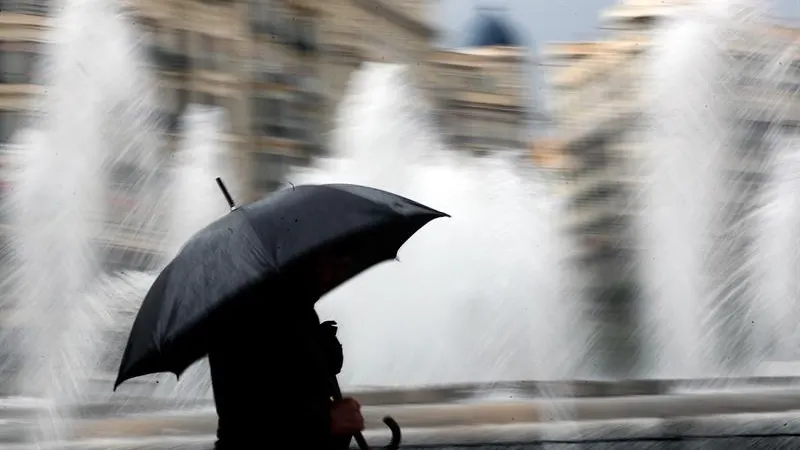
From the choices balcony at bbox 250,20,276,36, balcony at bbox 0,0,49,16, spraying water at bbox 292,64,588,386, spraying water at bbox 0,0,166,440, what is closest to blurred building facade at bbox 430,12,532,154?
balcony at bbox 250,20,276,36

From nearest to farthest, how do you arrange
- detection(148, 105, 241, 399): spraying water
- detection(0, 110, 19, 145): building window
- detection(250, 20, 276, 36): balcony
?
detection(148, 105, 241, 399): spraying water
detection(0, 110, 19, 145): building window
detection(250, 20, 276, 36): balcony

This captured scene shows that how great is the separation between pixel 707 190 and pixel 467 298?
8.19 ft

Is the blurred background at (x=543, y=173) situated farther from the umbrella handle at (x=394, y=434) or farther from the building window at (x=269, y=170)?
the umbrella handle at (x=394, y=434)

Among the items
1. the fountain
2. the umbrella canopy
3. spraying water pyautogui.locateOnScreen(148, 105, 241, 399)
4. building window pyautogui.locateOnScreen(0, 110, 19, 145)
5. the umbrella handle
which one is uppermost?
the umbrella canopy

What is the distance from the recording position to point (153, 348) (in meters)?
2.75

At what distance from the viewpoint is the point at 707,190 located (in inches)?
360

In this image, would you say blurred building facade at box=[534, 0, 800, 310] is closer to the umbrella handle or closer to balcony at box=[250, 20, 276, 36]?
balcony at box=[250, 20, 276, 36]

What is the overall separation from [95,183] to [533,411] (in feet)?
17.3

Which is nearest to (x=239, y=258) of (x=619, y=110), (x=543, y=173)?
(x=543, y=173)

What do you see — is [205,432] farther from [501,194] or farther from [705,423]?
[501,194]

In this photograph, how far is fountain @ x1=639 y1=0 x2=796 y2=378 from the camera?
24.9ft

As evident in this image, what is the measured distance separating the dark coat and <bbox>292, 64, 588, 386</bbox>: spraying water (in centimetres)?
424

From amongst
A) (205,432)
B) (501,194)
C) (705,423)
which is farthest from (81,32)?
(705,423)

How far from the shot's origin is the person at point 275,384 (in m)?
2.68
